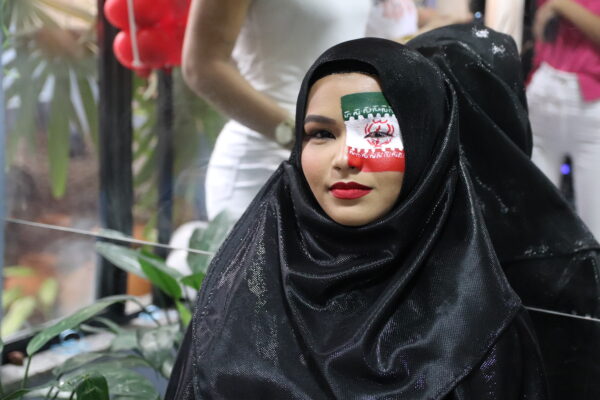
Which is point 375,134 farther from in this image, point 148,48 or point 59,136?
point 59,136

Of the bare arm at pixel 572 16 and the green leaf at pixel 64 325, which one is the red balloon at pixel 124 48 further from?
the bare arm at pixel 572 16

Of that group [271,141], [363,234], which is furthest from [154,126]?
[363,234]

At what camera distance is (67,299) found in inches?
77.2

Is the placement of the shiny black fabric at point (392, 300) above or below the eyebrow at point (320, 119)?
below

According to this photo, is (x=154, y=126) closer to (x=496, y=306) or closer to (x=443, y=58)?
(x=443, y=58)

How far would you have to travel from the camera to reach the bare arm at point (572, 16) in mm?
1130

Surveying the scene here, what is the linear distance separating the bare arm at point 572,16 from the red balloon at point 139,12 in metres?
0.85

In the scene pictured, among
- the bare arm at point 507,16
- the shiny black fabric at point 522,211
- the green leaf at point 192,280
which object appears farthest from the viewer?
the green leaf at point 192,280

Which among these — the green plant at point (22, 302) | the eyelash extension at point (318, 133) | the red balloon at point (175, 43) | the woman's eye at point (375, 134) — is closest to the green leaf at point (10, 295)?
the green plant at point (22, 302)

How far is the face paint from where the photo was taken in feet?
3.14

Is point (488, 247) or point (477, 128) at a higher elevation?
point (477, 128)

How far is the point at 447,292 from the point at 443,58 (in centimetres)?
42

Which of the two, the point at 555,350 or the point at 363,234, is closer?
the point at 363,234

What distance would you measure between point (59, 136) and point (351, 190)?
119cm
